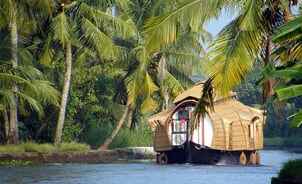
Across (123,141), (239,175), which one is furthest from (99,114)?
(239,175)

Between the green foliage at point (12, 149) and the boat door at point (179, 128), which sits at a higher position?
the boat door at point (179, 128)

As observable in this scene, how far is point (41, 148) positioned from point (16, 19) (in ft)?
17.5

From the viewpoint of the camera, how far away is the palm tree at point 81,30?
32.8 metres

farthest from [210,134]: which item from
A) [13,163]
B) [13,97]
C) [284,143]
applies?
[284,143]

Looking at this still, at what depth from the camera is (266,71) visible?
37.5ft

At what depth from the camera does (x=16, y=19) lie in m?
30.5

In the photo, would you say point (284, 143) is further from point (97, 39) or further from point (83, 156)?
point (97, 39)

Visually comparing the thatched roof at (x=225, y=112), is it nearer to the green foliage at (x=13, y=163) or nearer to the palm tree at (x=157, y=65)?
the palm tree at (x=157, y=65)

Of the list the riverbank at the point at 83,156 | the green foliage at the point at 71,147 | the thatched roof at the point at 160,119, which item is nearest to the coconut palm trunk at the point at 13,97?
the riverbank at the point at 83,156

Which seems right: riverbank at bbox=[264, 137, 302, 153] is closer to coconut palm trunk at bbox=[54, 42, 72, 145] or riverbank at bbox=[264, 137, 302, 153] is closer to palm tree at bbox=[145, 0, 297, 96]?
coconut palm trunk at bbox=[54, 42, 72, 145]

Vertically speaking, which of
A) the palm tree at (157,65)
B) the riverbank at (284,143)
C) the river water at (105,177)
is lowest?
the river water at (105,177)

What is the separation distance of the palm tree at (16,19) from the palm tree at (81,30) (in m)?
0.94

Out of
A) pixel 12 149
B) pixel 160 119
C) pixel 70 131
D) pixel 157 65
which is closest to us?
pixel 12 149

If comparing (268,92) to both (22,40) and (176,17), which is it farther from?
(22,40)
